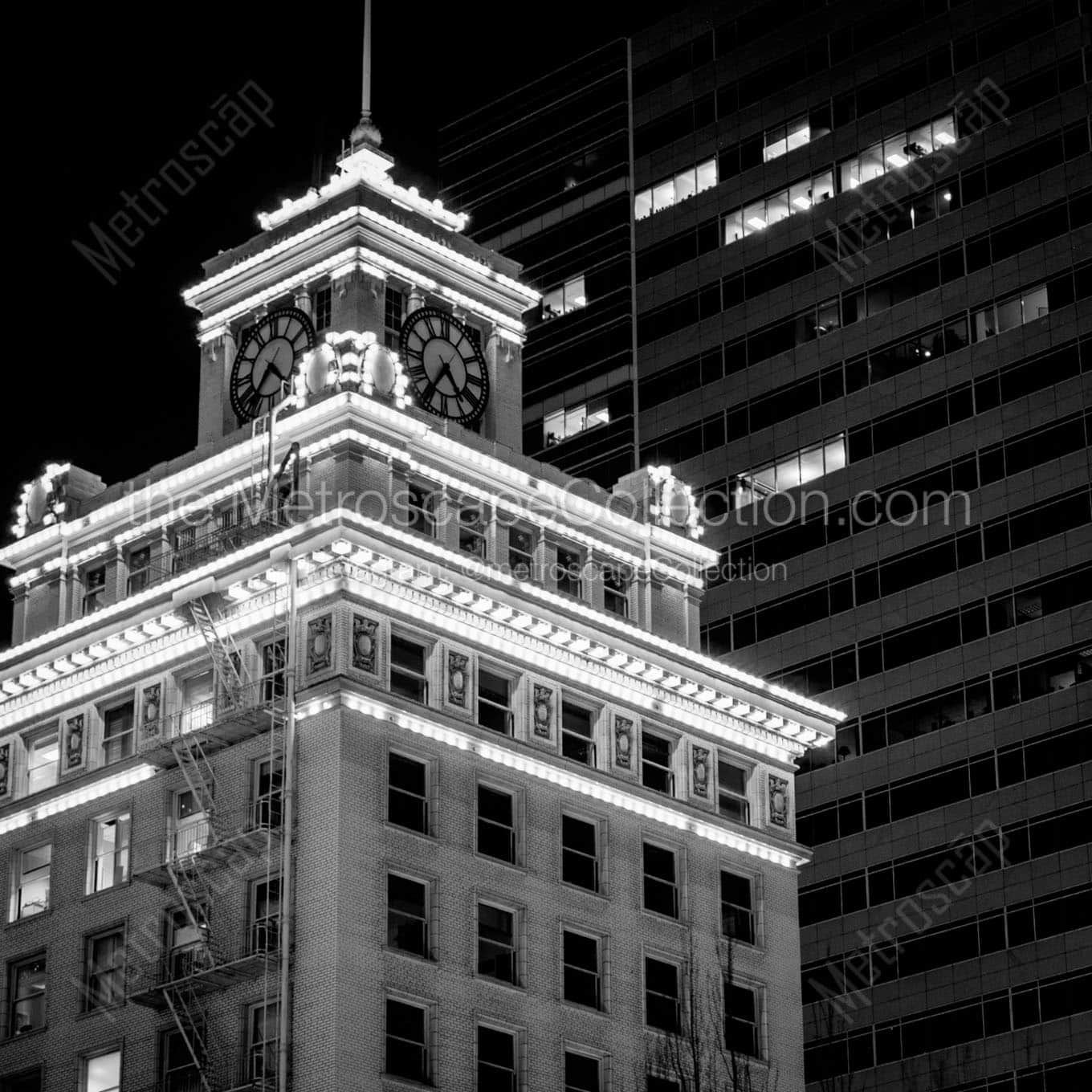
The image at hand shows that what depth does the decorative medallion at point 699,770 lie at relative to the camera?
100625 mm

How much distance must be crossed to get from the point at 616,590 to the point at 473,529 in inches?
253

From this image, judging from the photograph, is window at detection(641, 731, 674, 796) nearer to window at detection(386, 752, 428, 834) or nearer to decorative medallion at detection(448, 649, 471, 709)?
decorative medallion at detection(448, 649, 471, 709)

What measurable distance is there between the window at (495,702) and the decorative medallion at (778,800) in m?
11.3

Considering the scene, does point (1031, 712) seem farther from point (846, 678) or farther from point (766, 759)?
point (766, 759)

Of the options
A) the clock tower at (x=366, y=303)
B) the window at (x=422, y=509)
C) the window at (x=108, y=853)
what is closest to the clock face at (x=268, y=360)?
the clock tower at (x=366, y=303)

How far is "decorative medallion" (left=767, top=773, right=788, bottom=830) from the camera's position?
103m

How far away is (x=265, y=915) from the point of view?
294 feet

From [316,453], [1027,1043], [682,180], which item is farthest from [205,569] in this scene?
[682,180]

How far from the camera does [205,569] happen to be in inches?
3730

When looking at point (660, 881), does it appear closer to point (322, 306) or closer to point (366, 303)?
point (366, 303)

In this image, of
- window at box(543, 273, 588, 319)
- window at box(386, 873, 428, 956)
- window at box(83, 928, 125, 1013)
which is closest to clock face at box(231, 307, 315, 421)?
window at box(83, 928, 125, 1013)

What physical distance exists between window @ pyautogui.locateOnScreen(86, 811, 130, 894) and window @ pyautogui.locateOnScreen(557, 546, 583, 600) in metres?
15.8

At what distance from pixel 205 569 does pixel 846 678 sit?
58.4 meters

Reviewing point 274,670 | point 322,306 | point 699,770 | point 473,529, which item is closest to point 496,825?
point 274,670
